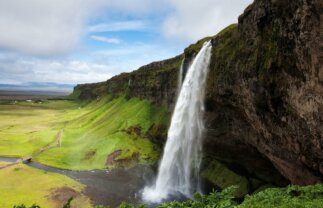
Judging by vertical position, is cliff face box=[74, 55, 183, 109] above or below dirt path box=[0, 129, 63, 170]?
above

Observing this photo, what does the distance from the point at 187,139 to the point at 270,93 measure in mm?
26392

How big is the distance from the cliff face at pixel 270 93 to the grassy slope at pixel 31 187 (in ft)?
78.8

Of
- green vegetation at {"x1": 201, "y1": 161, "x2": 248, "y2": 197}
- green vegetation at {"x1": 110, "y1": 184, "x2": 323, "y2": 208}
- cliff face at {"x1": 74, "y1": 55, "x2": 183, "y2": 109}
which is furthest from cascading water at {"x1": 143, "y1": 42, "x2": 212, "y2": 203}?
green vegetation at {"x1": 110, "y1": 184, "x2": 323, "y2": 208}

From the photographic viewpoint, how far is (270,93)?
37719 millimetres

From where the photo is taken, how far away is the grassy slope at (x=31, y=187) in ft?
163

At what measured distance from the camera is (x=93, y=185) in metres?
59.2

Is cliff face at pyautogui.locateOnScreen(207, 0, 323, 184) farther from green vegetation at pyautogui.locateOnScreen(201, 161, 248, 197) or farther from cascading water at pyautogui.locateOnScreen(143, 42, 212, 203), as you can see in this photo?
cascading water at pyautogui.locateOnScreen(143, 42, 212, 203)

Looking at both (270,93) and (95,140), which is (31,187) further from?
(270,93)

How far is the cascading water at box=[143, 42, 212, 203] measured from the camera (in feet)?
190

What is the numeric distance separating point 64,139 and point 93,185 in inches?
1594

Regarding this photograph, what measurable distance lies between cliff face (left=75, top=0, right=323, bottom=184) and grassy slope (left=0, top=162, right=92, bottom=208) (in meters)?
24.0

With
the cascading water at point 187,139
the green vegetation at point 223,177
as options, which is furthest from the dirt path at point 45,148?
the green vegetation at point 223,177

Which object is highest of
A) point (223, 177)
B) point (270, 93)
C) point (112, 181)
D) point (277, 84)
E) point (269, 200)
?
point (277, 84)

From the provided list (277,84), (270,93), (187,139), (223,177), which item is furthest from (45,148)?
(277,84)
